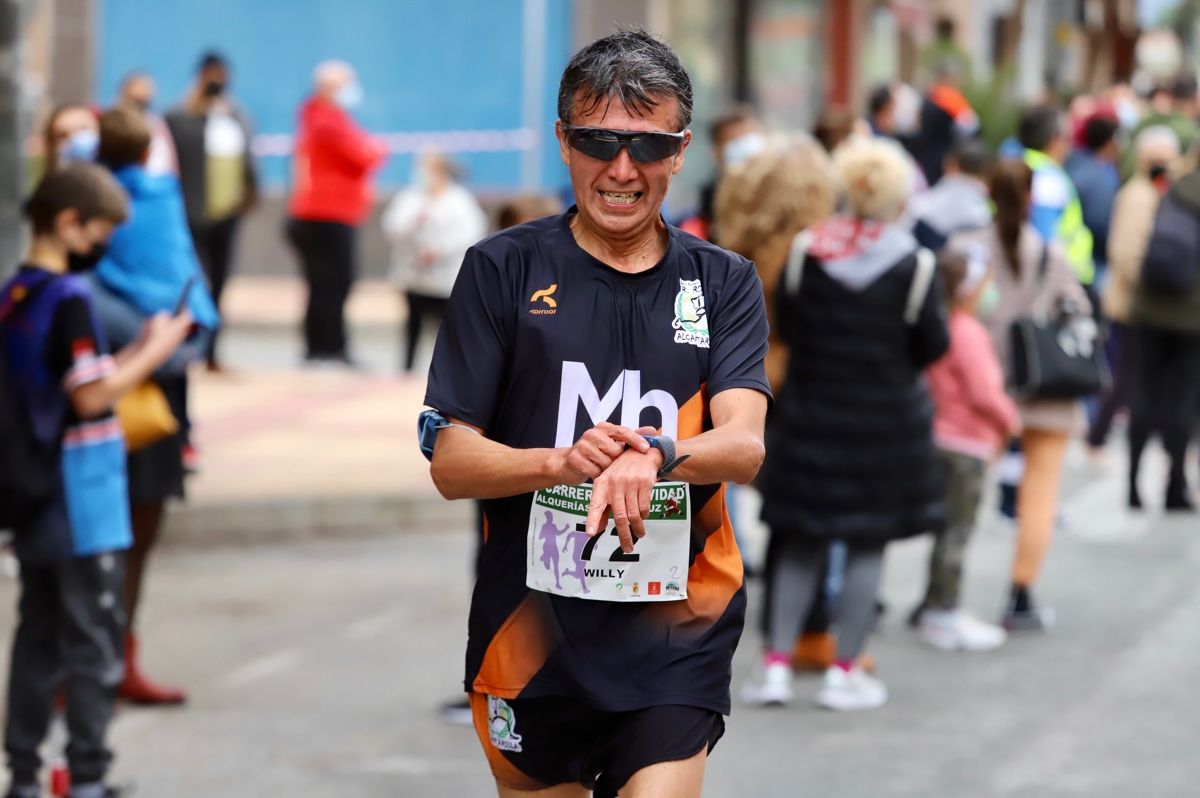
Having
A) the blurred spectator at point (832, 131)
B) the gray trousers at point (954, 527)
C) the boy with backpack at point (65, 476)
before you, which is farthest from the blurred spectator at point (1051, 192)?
the boy with backpack at point (65, 476)

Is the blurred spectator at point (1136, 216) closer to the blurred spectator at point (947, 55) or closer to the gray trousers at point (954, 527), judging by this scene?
the gray trousers at point (954, 527)

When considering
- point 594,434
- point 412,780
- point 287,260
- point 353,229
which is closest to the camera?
point 594,434

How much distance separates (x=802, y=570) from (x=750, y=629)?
3.87 feet

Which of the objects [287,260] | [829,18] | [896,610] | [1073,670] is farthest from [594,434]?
[829,18]

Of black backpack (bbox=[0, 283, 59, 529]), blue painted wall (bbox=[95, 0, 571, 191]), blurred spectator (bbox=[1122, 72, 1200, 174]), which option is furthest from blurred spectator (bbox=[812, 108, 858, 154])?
blue painted wall (bbox=[95, 0, 571, 191])

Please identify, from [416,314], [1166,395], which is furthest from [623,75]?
[416,314]

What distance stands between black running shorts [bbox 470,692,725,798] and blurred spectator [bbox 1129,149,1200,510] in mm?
7965

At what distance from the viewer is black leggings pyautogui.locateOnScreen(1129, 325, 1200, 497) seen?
1167 centimetres

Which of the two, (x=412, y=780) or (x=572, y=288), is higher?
(x=572, y=288)

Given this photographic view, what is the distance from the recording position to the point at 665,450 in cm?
366

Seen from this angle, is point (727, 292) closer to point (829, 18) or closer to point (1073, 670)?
point (1073, 670)

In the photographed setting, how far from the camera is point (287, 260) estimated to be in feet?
71.3

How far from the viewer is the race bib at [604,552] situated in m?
3.96

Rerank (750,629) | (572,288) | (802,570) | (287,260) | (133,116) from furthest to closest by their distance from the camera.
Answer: (287,260)
(750,629)
(802,570)
(133,116)
(572,288)
